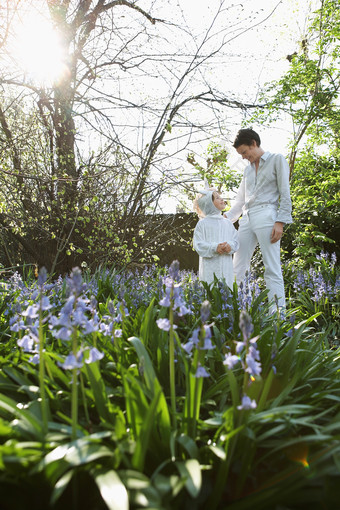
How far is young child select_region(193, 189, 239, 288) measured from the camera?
4.25 m

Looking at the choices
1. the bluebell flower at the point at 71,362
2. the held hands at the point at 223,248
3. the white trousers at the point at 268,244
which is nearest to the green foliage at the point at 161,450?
the bluebell flower at the point at 71,362

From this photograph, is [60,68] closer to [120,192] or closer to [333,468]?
[120,192]

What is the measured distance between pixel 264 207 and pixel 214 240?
678mm

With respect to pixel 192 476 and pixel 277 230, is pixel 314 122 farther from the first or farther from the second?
pixel 192 476

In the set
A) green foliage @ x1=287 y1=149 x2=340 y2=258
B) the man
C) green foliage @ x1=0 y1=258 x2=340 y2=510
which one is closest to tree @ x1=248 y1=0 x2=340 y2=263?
green foliage @ x1=287 y1=149 x2=340 y2=258

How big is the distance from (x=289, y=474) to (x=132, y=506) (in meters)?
0.46

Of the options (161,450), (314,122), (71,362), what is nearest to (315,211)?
(314,122)

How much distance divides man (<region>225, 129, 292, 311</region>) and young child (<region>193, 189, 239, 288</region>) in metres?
0.24

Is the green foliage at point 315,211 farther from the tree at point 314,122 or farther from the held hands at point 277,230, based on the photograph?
the held hands at point 277,230

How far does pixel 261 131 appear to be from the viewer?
7457 millimetres

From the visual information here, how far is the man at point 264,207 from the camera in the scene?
13.9 ft

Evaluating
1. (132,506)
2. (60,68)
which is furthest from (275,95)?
(132,506)

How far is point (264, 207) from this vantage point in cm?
439

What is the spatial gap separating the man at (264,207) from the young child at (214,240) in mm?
240
